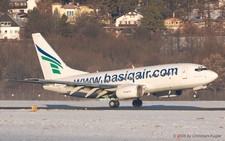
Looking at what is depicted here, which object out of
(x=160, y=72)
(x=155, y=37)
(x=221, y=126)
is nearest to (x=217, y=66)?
(x=155, y=37)

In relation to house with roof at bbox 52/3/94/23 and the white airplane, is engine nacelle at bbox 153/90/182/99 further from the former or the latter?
house with roof at bbox 52/3/94/23

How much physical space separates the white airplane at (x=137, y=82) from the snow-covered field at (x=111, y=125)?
2.88 m

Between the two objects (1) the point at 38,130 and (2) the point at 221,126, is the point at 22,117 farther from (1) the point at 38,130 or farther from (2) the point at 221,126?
(2) the point at 221,126

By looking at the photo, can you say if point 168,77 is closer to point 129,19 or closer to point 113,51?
point 113,51

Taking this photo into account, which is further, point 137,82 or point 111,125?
point 137,82

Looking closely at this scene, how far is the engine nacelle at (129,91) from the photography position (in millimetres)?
53062

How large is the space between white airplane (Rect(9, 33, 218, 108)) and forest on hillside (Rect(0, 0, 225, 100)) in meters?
44.0

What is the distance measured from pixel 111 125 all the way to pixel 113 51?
87041mm

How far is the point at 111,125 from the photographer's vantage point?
132 feet

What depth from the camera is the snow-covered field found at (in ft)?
114

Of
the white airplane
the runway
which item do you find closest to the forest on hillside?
the runway

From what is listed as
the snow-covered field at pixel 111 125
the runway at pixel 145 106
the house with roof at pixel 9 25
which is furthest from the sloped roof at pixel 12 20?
the snow-covered field at pixel 111 125

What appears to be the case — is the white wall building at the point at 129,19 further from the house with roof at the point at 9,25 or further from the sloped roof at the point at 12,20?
the sloped roof at the point at 12,20

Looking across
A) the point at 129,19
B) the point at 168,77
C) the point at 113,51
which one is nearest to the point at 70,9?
the point at 129,19
